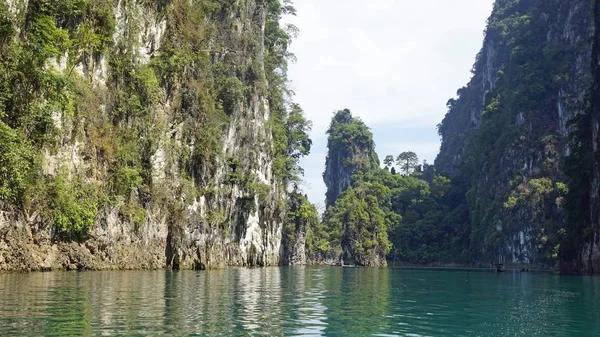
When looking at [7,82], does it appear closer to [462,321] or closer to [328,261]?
[462,321]

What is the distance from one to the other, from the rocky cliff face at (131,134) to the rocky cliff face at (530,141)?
124ft

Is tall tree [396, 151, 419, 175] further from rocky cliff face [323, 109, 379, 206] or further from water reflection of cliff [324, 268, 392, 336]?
water reflection of cliff [324, 268, 392, 336]

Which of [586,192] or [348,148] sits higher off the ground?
[348,148]

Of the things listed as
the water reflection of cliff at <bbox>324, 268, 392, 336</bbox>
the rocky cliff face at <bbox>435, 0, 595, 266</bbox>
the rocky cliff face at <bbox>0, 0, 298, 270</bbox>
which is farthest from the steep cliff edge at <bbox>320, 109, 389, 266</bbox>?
the water reflection of cliff at <bbox>324, 268, 392, 336</bbox>

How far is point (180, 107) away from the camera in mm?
42844

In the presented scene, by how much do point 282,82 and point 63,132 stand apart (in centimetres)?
4452

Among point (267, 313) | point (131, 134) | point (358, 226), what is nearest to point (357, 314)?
point (267, 313)

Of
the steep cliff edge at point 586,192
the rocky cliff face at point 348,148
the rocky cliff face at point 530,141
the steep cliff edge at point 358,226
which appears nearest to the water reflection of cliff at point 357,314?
the steep cliff edge at point 586,192

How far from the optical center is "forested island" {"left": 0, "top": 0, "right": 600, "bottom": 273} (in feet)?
90.4

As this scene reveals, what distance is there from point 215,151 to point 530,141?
5899 centimetres

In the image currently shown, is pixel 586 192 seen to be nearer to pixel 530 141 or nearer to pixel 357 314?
pixel 530 141

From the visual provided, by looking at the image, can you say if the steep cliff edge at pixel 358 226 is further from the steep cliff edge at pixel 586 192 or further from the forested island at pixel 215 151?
the steep cliff edge at pixel 586 192

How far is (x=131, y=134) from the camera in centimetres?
3606

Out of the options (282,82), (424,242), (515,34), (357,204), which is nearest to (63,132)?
(282,82)
